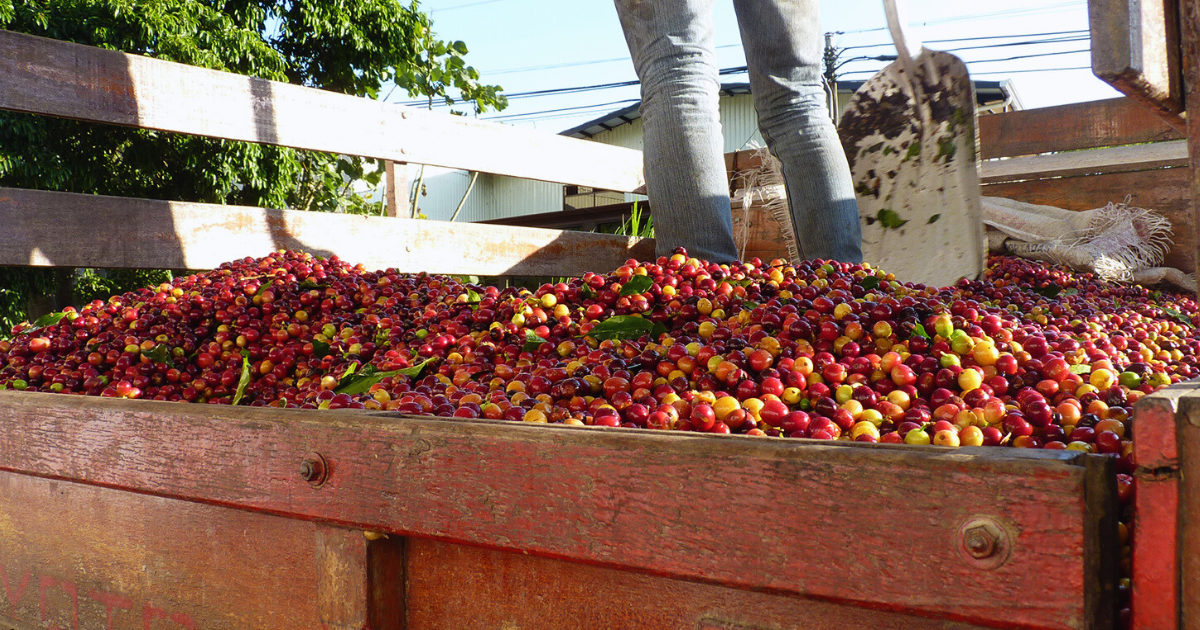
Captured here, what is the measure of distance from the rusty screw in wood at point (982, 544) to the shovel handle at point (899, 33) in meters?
2.01

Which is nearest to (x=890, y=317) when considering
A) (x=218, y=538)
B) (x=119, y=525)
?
Result: (x=218, y=538)

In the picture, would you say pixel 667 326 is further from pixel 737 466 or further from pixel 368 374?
pixel 737 466

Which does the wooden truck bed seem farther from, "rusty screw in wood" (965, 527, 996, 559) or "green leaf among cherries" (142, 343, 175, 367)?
"green leaf among cherries" (142, 343, 175, 367)

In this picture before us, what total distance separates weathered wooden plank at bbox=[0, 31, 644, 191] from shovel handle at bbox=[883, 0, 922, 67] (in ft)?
6.03

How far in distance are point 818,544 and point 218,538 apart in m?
0.74

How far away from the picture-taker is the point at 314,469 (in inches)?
33.3

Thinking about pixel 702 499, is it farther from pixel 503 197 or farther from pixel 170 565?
pixel 503 197

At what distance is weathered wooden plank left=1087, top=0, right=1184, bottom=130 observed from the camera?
0.64m

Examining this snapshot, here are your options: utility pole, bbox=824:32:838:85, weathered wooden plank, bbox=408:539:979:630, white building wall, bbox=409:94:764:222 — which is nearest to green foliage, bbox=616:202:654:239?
weathered wooden plank, bbox=408:539:979:630

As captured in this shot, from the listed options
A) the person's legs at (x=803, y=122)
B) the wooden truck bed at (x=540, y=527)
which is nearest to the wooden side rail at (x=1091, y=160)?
the person's legs at (x=803, y=122)

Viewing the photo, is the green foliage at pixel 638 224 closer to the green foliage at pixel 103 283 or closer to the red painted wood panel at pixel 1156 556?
the red painted wood panel at pixel 1156 556

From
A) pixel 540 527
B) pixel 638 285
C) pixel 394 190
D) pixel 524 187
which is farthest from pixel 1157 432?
pixel 524 187

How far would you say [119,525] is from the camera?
104 centimetres

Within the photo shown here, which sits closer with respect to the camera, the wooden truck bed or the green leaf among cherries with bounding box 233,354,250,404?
the wooden truck bed
